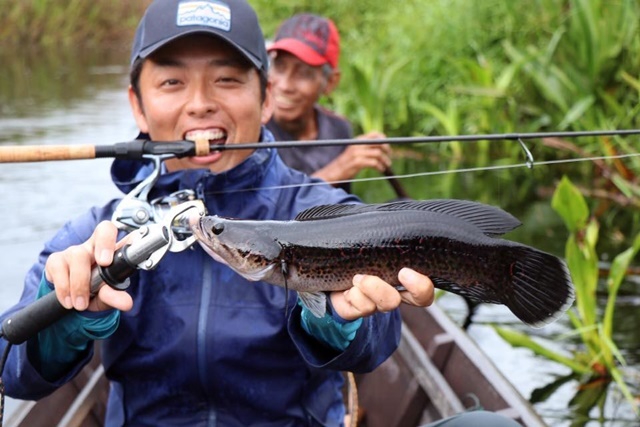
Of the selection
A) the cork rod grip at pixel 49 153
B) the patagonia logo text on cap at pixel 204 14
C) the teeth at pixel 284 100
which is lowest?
the teeth at pixel 284 100

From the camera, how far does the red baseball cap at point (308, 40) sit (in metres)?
6.19

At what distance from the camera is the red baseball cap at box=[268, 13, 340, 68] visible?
619 centimetres

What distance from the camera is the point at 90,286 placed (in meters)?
2.19

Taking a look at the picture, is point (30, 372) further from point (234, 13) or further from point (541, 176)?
point (541, 176)

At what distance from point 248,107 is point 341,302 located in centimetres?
94

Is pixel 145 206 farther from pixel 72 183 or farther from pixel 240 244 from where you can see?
pixel 72 183

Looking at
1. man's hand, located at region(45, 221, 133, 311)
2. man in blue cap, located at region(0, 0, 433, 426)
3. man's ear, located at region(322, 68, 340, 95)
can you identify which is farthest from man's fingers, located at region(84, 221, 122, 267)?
man's ear, located at region(322, 68, 340, 95)

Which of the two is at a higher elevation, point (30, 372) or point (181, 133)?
point (181, 133)

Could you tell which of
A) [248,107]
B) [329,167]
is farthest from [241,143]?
[329,167]

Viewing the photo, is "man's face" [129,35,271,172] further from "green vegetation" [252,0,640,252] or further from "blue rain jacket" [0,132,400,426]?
"green vegetation" [252,0,640,252]

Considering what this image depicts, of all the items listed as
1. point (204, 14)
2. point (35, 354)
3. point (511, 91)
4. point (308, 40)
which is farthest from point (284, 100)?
point (511, 91)

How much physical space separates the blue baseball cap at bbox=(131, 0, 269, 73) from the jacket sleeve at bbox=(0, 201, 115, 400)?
59 cm

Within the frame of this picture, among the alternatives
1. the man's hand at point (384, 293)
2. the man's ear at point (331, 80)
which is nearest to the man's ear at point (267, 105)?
the man's hand at point (384, 293)

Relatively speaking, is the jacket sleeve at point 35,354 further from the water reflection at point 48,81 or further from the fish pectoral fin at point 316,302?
the water reflection at point 48,81
